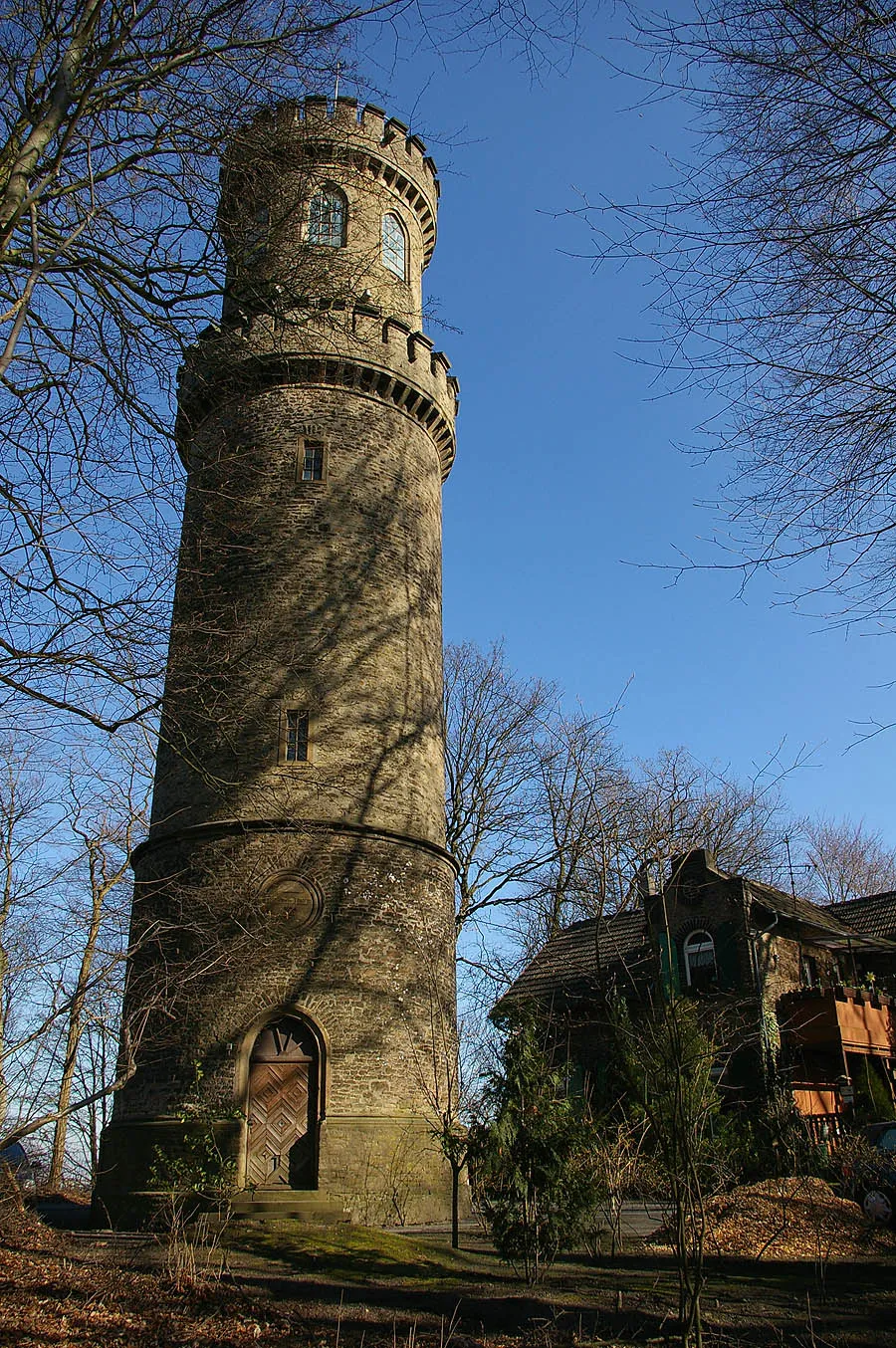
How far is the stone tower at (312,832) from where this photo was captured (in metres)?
13.0

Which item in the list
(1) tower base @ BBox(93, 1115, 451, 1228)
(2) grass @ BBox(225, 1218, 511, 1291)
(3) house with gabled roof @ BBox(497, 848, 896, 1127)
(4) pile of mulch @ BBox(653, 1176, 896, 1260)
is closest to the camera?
(2) grass @ BBox(225, 1218, 511, 1291)

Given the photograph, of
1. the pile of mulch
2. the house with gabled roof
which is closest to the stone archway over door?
the pile of mulch

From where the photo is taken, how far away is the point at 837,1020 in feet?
64.8

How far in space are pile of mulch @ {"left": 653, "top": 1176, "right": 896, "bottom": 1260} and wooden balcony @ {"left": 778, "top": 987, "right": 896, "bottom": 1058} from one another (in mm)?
5754

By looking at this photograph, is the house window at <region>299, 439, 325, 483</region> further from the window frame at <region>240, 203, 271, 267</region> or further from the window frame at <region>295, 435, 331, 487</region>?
the window frame at <region>240, 203, 271, 267</region>

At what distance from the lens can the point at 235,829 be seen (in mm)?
14383

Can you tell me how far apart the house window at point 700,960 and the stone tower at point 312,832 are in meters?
7.59

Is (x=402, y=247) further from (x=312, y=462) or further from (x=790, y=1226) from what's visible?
(x=790, y=1226)

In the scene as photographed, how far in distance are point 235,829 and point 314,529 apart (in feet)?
15.9

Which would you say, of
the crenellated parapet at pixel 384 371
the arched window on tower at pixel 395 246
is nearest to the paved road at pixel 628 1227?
the crenellated parapet at pixel 384 371

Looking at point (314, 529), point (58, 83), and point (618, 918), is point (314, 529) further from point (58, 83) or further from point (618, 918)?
point (618, 918)

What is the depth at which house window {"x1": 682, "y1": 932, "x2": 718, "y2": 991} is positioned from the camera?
69.6 feet

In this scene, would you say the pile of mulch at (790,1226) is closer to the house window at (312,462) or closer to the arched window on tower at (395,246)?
the house window at (312,462)

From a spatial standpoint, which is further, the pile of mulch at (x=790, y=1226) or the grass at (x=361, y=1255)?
the pile of mulch at (x=790, y=1226)
